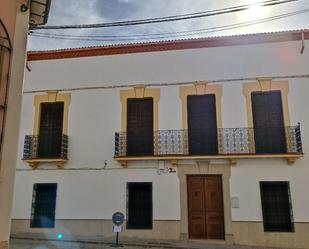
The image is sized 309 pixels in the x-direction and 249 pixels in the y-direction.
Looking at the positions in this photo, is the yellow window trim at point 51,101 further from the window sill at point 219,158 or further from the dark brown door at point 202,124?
the dark brown door at point 202,124

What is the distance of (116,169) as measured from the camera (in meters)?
11.5

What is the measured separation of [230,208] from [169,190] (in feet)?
6.71

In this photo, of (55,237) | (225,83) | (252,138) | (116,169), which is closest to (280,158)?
(252,138)

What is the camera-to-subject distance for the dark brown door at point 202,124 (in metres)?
11.2

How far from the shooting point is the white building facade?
10.6 metres

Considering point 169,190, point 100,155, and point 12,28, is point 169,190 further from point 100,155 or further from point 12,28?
point 12,28

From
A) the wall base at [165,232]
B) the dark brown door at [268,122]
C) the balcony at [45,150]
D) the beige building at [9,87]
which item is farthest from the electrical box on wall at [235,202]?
the beige building at [9,87]

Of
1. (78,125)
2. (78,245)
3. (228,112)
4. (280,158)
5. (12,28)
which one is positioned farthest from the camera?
(78,125)

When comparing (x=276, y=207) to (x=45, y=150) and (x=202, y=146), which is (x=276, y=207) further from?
(x=45, y=150)

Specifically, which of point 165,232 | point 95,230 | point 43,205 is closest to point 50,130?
point 43,205

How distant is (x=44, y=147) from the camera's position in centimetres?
1222

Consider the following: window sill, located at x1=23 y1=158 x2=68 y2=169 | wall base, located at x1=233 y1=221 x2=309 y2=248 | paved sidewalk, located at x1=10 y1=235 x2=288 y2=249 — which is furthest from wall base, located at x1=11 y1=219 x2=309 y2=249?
window sill, located at x1=23 y1=158 x2=68 y2=169

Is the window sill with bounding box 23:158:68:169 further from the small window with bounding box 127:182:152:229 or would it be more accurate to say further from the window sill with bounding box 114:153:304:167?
the small window with bounding box 127:182:152:229

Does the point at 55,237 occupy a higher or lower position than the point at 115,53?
lower
